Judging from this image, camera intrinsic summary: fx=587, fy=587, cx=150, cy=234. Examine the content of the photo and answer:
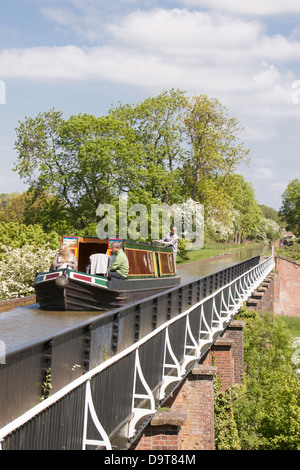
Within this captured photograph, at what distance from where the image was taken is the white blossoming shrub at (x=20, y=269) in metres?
19.8

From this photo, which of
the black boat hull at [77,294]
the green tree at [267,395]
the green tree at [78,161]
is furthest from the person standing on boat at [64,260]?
the green tree at [78,161]

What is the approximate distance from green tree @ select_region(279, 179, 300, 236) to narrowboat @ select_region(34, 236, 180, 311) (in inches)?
3372

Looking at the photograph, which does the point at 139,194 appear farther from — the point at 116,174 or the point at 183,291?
the point at 183,291

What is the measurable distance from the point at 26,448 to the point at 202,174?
5032 centimetres

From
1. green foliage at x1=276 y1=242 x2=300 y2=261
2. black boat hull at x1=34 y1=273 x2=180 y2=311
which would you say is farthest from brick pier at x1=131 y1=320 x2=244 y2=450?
green foliage at x1=276 y1=242 x2=300 y2=261

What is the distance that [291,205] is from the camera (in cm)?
10381

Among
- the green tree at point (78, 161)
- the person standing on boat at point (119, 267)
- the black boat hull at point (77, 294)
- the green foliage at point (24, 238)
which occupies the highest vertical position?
the green tree at point (78, 161)

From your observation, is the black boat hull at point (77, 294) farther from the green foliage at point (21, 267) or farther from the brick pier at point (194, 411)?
the green foliage at point (21, 267)

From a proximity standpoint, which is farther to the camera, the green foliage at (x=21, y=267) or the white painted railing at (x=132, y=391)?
the green foliage at (x=21, y=267)

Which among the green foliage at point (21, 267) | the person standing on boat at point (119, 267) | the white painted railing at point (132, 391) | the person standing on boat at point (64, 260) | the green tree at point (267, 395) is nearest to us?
the white painted railing at point (132, 391)

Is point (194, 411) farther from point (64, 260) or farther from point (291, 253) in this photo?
point (291, 253)

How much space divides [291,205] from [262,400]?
84295 mm

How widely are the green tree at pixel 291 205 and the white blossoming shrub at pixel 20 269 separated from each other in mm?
82944

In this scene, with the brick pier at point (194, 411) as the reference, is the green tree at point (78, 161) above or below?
above
